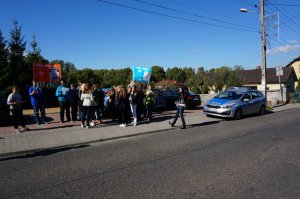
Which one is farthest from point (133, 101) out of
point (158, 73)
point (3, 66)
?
point (158, 73)

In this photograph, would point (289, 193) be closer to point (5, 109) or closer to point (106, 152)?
point (106, 152)

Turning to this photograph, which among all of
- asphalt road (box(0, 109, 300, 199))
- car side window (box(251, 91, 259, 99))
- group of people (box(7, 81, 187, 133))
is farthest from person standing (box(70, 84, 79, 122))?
car side window (box(251, 91, 259, 99))

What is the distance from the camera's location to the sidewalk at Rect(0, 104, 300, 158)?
330 inches

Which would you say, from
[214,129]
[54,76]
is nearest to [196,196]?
[214,129]

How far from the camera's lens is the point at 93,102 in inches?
459

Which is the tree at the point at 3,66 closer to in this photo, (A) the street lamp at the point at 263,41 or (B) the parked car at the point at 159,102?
(B) the parked car at the point at 159,102

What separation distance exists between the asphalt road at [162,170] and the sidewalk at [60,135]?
51 cm

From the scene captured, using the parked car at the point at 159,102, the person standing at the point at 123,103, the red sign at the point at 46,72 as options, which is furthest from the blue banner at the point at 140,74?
the red sign at the point at 46,72

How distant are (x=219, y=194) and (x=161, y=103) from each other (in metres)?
13.2

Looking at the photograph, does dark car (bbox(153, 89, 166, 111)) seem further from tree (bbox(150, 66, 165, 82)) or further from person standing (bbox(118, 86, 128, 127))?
tree (bbox(150, 66, 165, 82))

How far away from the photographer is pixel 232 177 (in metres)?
5.80

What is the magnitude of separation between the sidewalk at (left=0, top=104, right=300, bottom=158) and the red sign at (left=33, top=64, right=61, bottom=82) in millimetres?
8910

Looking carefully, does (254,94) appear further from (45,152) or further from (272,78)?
(272,78)

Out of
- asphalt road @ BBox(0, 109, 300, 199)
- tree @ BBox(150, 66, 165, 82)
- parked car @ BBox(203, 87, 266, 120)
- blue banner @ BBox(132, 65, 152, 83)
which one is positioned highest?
tree @ BBox(150, 66, 165, 82)
